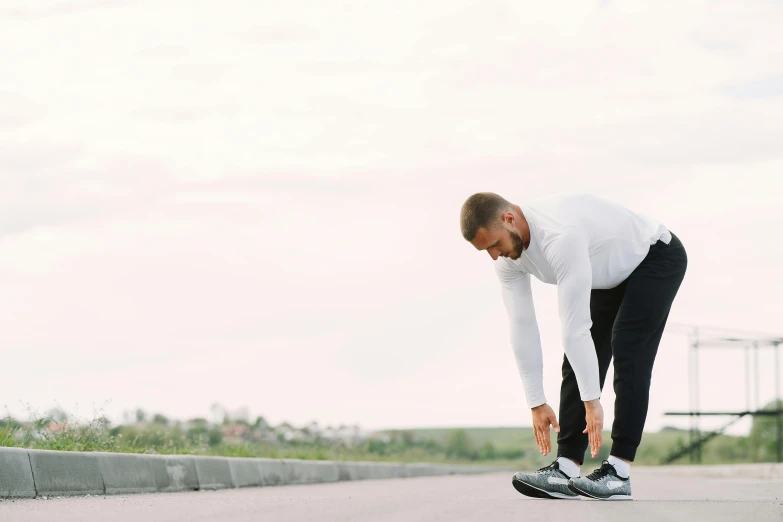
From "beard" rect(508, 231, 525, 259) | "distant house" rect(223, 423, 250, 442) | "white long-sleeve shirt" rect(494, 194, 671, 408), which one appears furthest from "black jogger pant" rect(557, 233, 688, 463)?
"distant house" rect(223, 423, 250, 442)

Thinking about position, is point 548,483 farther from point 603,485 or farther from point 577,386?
point 577,386

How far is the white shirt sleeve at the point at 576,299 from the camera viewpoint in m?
5.52

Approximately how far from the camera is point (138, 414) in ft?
38.0

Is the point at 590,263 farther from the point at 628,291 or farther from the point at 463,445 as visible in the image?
the point at 463,445

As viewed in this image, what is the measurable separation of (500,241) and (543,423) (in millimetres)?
1209

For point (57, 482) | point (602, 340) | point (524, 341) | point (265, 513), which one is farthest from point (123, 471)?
point (602, 340)

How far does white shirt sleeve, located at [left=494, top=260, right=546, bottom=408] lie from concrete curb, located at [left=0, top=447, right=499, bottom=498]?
2641 mm

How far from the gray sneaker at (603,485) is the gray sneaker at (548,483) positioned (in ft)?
0.28

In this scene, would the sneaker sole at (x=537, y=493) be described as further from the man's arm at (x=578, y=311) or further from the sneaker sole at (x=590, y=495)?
the man's arm at (x=578, y=311)

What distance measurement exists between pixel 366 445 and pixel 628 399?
17496mm

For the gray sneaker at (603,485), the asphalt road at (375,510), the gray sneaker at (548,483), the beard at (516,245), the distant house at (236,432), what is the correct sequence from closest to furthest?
the asphalt road at (375,510), the beard at (516,245), the gray sneaker at (603,485), the gray sneaker at (548,483), the distant house at (236,432)

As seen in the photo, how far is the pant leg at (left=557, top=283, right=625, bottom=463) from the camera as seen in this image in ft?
20.3

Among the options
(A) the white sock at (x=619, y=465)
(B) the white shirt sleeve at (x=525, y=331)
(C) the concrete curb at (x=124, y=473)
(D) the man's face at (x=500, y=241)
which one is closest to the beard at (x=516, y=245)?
(D) the man's face at (x=500, y=241)

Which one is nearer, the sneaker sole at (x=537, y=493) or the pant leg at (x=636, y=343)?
the pant leg at (x=636, y=343)
